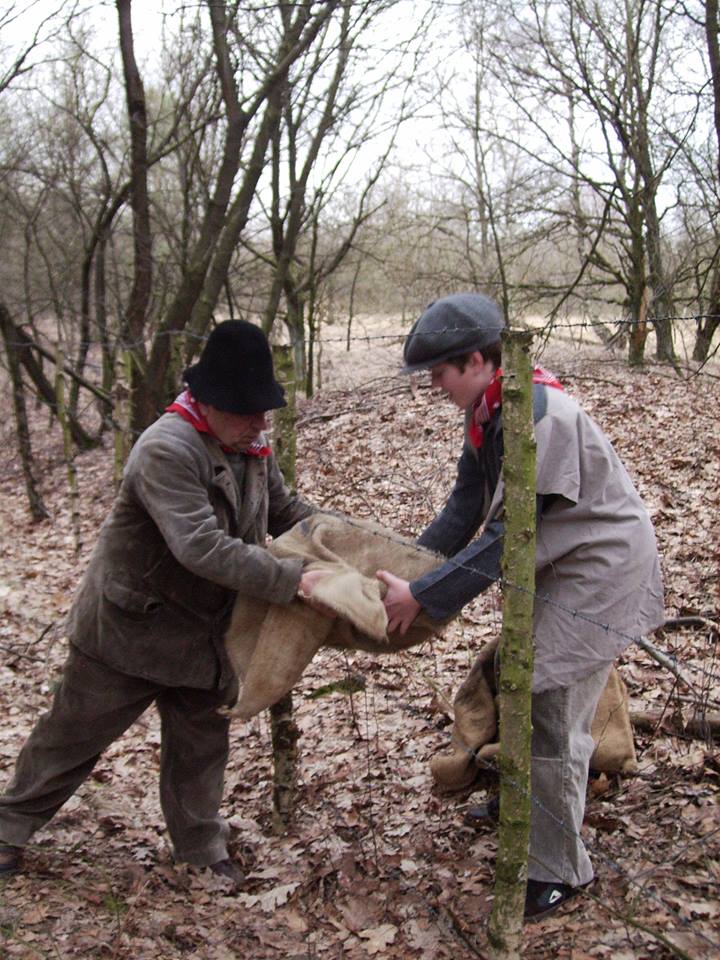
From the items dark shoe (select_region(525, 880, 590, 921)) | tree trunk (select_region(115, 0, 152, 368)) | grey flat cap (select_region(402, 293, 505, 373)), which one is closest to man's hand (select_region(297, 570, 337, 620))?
grey flat cap (select_region(402, 293, 505, 373))

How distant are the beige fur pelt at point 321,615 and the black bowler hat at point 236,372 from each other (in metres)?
0.60

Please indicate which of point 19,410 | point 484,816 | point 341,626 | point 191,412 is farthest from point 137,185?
point 484,816

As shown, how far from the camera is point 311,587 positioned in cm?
316

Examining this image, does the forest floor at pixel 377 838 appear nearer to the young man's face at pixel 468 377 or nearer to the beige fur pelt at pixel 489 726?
the beige fur pelt at pixel 489 726

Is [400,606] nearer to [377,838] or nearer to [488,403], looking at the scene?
[488,403]

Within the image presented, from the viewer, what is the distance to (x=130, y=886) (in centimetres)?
372

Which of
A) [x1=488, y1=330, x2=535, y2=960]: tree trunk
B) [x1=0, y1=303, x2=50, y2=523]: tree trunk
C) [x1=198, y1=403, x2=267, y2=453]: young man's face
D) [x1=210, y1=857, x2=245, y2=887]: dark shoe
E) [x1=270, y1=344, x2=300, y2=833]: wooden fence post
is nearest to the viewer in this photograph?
[x1=488, y1=330, x2=535, y2=960]: tree trunk

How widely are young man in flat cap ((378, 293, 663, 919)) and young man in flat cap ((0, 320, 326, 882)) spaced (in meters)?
0.66

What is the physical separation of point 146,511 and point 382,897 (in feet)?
6.27

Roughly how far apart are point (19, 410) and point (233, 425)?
939cm

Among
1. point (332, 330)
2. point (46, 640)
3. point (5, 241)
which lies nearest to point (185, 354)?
point (46, 640)

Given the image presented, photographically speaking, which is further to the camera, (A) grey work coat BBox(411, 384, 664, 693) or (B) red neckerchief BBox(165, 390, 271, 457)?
(B) red neckerchief BBox(165, 390, 271, 457)

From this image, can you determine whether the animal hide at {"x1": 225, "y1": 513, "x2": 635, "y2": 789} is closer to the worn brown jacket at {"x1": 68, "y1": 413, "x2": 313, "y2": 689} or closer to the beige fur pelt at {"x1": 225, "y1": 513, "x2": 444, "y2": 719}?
the beige fur pelt at {"x1": 225, "y1": 513, "x2": 444, "y2": 719}

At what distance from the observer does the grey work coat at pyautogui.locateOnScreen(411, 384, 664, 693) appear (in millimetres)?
2951
